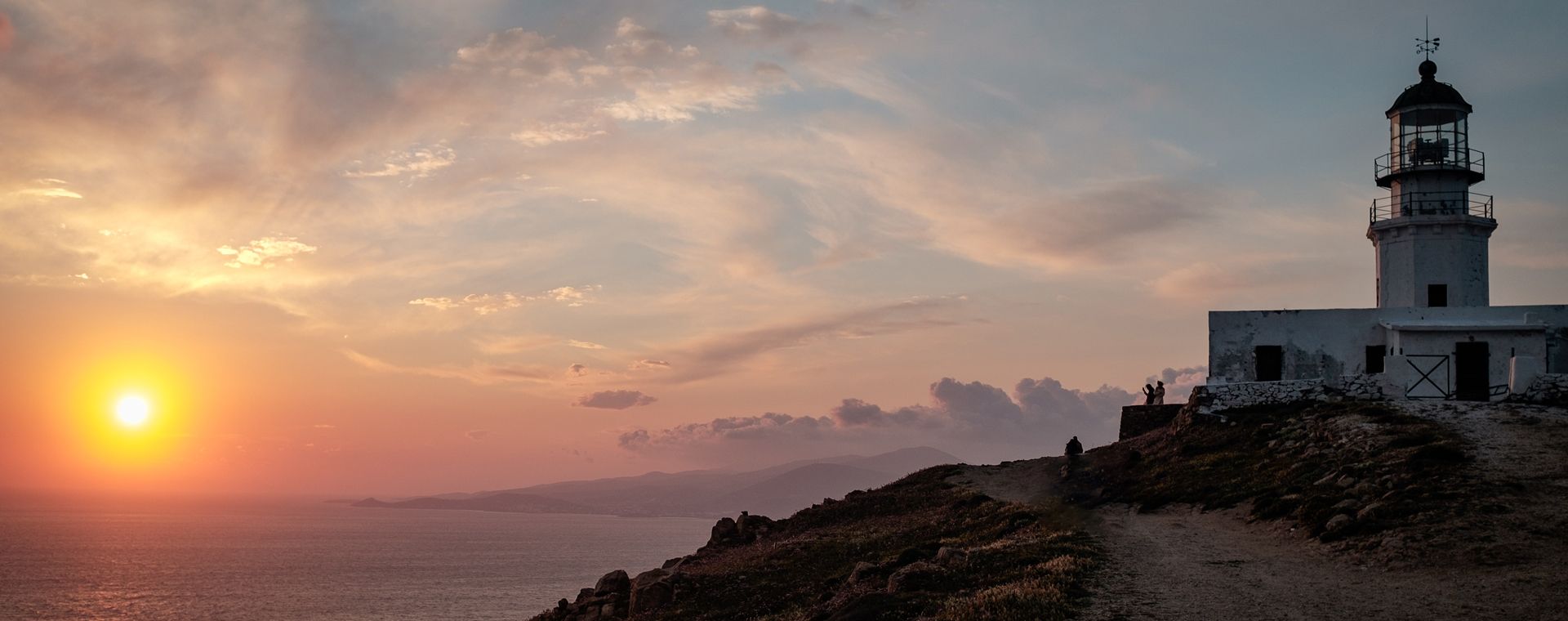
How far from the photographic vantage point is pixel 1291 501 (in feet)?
97.8

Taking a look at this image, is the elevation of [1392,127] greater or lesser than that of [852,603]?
greater

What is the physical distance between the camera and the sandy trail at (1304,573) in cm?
1919

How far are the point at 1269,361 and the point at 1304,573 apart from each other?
26.4m

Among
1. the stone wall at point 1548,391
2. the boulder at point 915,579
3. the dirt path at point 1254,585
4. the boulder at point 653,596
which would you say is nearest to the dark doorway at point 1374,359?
the stone wall at point 1548,391

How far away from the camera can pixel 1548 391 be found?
39.0 meters

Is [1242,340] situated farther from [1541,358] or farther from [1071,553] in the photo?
[1071,553]

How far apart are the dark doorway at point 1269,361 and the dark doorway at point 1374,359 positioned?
3.24m

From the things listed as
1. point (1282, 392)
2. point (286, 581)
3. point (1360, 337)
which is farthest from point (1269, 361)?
point (286, 581)

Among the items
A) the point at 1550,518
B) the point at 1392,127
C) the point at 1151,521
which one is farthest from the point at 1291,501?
the point at 1392,127

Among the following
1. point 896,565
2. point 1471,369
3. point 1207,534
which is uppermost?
point 1471,369

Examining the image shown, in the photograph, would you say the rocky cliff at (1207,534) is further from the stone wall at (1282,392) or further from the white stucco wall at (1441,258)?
the white stucco wall at (1441,258)

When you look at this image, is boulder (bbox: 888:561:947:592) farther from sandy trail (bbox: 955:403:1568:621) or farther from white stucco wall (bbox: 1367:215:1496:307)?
white stucco wall (bbox: 1367:215:1496:307)

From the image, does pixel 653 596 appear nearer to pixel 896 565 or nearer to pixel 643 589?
pixel 643 589

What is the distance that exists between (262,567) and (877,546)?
471ft
